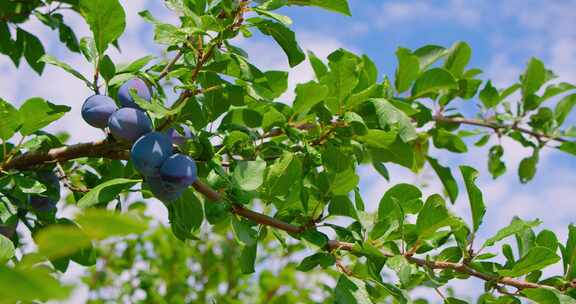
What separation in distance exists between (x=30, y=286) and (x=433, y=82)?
1.49 metres

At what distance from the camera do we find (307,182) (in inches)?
54.2

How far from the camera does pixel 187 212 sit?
124 cm

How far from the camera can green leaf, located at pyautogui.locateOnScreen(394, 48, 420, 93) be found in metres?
1.65

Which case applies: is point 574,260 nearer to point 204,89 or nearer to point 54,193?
point 204,89

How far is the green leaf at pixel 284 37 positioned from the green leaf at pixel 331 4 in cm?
7

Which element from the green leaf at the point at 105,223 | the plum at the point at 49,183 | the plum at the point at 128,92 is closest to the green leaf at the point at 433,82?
the plum at the point at 128,92

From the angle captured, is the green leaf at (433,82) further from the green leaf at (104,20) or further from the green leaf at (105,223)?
the green leaf at (105,223)

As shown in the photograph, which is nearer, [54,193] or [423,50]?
[54,193]

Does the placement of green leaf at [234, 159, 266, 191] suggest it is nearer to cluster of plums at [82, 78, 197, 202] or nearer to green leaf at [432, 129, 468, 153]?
cluster of plums at [82, 78, 197, 202]

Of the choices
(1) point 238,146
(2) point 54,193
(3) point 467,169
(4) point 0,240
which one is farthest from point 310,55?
(4) point 0,240

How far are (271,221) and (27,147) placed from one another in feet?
1.62

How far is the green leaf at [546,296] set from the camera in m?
1.17

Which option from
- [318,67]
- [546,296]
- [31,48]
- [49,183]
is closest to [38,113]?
[49,183]

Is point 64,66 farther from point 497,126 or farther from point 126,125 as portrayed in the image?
point 497,126
